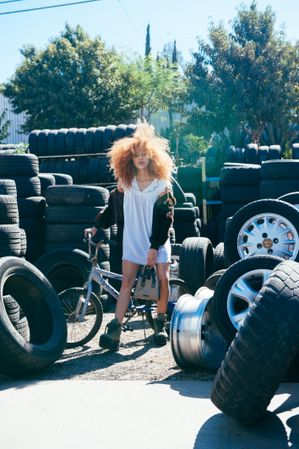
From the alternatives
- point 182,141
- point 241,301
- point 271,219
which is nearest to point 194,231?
point 271,219

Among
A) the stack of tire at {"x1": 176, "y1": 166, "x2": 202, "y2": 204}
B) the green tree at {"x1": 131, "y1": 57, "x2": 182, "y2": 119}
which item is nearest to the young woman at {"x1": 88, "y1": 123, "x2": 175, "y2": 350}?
the stack of tire at {"x1": 176, "y1": 166, "x2": 202, "y2": 204}

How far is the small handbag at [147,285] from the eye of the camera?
8047 mm

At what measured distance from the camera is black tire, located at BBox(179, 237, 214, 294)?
30.1 ft

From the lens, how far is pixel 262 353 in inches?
185

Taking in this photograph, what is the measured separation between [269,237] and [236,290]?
1.74m

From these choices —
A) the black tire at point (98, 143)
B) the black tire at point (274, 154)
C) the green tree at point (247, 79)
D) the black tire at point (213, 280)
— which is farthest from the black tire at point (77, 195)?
the green tree at point (247, 79)

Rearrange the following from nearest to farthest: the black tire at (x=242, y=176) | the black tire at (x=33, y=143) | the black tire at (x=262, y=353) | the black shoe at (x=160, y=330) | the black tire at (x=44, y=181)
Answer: the black tire at (x=262, y=353)
the black shoe at (x=160, y=330)
the black tire at (x=242, y=176)
the black tire at (x=44, y=181)
the black tire at (x=33, y=143)

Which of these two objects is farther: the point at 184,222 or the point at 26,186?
the point at 184,222

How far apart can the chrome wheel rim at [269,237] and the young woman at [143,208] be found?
Answer: 0.88 metres

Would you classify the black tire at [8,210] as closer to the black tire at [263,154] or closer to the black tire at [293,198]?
the black tire at [293,198]

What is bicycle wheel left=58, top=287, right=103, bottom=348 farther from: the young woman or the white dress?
the white dress

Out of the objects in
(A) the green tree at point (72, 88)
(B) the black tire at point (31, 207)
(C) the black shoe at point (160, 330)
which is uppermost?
(A) the green tree at point (72, 88)

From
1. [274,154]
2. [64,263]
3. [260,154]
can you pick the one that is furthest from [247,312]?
[260,154]

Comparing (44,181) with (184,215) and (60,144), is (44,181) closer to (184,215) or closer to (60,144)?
(184,215)
